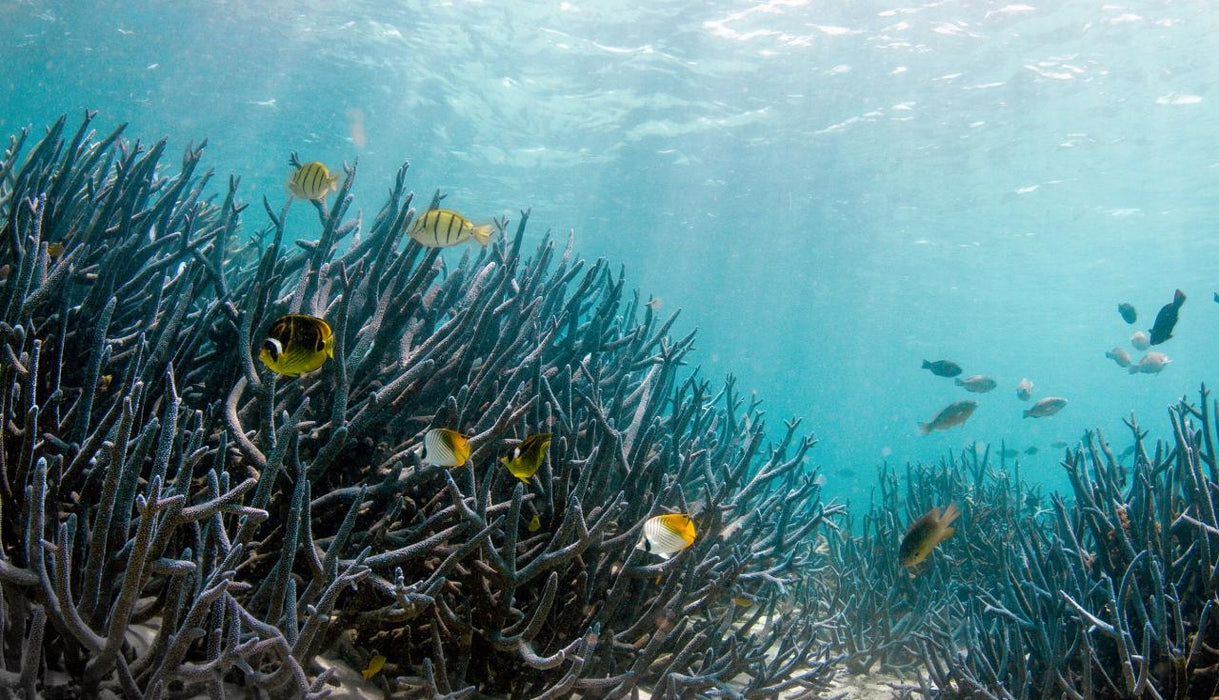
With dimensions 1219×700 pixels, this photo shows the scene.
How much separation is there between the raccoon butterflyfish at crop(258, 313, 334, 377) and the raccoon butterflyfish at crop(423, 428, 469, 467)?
18.3 inches

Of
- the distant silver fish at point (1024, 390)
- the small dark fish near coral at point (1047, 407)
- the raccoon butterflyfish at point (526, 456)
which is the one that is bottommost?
the distant silver fish at point (1024, 390)

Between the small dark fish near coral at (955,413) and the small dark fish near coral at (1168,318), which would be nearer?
the small dark fish near coral at (1168,318)

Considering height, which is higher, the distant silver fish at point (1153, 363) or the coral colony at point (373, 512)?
the coral colony at point (373, 512)

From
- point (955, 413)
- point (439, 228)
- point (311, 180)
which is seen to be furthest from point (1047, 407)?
point (311, 180)

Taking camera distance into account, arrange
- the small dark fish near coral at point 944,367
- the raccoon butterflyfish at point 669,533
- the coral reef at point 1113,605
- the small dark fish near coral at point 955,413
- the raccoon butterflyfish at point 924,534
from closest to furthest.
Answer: the raccoon butterflyfish at point 669,533, the coral reef at point 1113,605, the raccoon butterflyfish at point 924,534, the small dark fish near coral at point 955,413, the small dark fish near coral at point 944,367

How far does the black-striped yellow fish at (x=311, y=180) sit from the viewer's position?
3871 mm

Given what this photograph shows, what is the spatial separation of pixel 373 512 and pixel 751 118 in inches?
843

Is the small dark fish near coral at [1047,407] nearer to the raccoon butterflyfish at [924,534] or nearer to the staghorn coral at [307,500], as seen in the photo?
the raccoon butterflyfish at [924,534]

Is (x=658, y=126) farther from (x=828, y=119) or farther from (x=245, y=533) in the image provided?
(x=245, y=533)

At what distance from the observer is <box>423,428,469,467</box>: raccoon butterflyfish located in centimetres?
217

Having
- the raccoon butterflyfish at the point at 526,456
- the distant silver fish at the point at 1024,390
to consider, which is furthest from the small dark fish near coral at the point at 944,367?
the raccoon butterflyfish at the point at 526,456

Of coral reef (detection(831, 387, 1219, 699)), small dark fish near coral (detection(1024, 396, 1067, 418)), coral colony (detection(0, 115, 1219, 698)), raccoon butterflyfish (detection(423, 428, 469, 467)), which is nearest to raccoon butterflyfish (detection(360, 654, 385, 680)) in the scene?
coral colony (detection(0, 115, 1219, 698))

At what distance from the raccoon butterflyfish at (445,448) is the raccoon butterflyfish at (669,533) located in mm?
814

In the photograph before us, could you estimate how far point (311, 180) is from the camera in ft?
12.8
